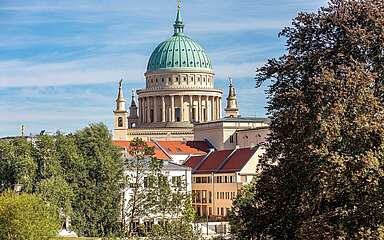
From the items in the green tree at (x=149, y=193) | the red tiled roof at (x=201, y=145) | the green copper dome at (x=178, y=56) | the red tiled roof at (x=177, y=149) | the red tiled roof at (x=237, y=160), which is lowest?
the green tree at (x=149, y=193)

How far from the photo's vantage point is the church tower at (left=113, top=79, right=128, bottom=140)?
130 metres

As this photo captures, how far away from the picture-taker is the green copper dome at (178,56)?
141 metres

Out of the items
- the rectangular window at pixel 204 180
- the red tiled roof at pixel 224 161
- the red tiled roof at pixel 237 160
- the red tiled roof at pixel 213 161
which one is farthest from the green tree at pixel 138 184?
the red tiled roof at pixel 213 161

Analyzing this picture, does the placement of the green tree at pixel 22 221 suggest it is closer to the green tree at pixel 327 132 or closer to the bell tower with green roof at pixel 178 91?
the green tree at pixel 327 132

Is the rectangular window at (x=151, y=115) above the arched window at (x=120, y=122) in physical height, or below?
above

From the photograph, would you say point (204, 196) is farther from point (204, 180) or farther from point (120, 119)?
point (120, 119)

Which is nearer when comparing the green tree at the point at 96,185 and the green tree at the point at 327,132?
the green tree at the point at 327,132

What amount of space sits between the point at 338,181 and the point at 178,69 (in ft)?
385

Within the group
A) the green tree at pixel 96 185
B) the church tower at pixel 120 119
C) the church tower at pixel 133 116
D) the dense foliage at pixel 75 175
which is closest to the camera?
the dense foliage at pixel 75 175

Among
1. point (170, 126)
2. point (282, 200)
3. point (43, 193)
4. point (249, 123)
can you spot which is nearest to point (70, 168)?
point (43, 193)

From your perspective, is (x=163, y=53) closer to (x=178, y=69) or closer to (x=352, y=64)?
(x=178, y=69)

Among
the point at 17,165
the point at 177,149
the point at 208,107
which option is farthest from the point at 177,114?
the point at 17,165

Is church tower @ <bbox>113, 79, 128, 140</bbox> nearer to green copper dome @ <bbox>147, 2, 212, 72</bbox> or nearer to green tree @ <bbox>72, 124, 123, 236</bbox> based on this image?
green copper dome @ <bbox>147, 2, 212, 72</bbox>

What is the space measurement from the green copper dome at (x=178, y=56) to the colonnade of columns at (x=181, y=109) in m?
5.49
